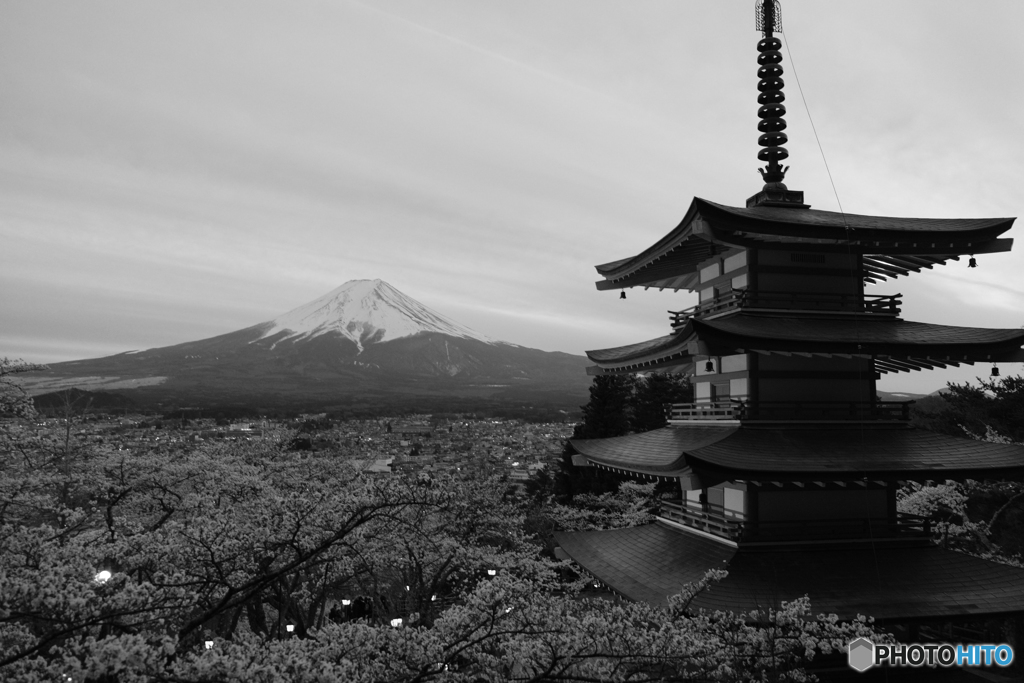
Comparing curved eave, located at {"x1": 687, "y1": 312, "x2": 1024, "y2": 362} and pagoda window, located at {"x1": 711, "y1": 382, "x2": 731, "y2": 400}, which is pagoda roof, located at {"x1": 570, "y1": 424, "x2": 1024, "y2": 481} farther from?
curved eave, located at {"x1": 687, "y1": 312, "x2": 1024, "y2": 362}

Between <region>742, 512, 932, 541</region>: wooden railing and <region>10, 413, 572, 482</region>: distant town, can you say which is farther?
<region>10, 413, 572, 482</region>: distant town

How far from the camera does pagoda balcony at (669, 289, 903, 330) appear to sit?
1168 cm

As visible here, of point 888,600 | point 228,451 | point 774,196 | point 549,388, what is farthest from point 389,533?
point 549,388

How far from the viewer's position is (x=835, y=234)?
11.2 m

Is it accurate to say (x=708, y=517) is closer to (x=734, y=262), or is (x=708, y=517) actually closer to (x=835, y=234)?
A: (x=734, y=262)

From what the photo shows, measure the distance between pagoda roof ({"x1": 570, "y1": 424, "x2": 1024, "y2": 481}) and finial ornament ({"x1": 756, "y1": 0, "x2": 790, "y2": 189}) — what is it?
5404mm

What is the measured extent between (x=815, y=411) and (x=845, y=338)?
148 centimetres

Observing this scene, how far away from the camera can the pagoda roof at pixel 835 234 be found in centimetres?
1093

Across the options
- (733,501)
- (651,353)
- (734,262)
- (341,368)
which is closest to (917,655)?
(733,501)

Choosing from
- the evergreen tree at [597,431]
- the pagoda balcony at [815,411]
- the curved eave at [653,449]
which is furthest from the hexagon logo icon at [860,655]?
the evergreen tree at [597,431]

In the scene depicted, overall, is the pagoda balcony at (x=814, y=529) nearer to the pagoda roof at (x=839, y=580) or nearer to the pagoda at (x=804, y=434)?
the pagoda at (x=804, y=434)

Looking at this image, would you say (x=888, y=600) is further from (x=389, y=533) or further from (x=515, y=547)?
(x=515, y=547)

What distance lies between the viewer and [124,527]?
10477 mm

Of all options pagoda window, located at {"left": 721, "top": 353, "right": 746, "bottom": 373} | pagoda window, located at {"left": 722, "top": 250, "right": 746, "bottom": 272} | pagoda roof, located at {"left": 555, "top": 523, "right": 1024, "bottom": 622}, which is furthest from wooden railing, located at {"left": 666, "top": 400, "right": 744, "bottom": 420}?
pagoda window, located at {"left": 722, "top": 250, "right": 746, "bottom": 272}
